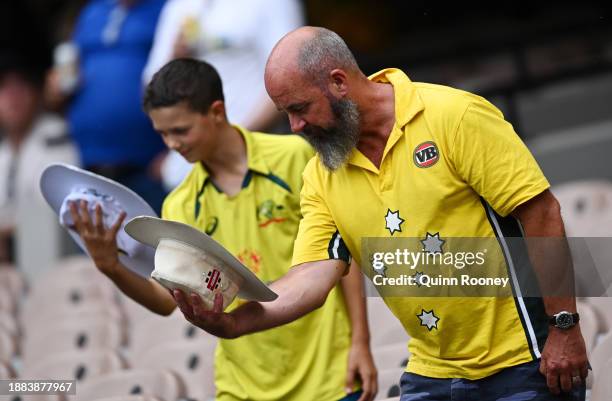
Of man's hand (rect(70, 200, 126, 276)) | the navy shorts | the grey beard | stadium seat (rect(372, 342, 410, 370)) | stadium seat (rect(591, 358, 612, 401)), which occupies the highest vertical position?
the grey beard

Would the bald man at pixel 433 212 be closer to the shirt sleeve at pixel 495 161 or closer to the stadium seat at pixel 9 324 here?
the shirt sleeve at pixel 495 161

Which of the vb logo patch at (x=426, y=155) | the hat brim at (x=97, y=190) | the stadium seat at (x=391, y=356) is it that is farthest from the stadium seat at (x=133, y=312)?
the vb logo patch at (x=426, y=155)

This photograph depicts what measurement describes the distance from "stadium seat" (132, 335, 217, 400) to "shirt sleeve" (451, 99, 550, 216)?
2.08 m

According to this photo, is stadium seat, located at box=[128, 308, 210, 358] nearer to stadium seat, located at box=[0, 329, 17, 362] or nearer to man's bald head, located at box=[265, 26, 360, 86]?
stadium seat, located at box=[0, 329, 17, 362]

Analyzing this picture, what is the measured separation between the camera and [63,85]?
7.25m

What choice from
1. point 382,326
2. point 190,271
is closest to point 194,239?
point 190,271

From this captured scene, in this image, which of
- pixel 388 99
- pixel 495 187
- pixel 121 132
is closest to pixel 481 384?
pixel 495 187

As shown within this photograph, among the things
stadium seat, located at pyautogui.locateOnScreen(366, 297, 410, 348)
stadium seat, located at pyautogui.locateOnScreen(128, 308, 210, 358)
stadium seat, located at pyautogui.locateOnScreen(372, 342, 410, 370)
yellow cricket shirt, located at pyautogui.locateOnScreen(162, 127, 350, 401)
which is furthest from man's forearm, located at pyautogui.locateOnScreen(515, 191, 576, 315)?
stadium seat, located at pyautogui.locateOnScreen(128, 308, 210, 358)

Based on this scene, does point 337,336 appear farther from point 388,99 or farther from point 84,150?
point 84,150

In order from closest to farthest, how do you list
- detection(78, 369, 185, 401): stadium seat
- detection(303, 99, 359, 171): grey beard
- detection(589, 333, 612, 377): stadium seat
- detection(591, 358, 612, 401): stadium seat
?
1. detection(303, 99, 359, 171): grey beard
2. detection(591, 358, 612, 401): stadium seat
3. detection(589, 333, 612, 377): stadium seat
4. detection(78, 369, 185, 401): stadium seat

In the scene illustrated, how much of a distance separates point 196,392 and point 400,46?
16.7 feet

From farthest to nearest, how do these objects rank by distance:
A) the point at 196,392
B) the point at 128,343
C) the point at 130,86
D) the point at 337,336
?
the point at 130,86 < the point at 128,343 < the point at 196,392 < the point at 337,336

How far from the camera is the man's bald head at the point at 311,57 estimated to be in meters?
3.53

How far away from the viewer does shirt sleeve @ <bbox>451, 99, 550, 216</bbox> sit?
11.0 feet
